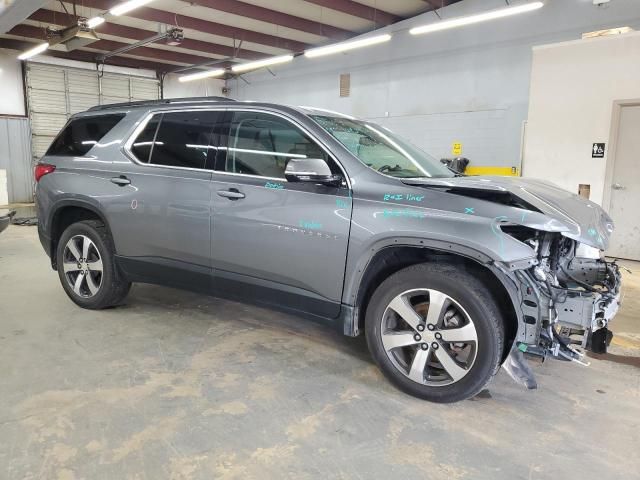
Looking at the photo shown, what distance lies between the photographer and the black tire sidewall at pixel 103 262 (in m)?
3.81

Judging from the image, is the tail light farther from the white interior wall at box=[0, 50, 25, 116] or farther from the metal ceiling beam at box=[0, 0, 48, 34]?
the white interior wall at box=[0, 50, 25, 116]

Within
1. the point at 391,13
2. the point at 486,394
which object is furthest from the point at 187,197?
the point at 391,13

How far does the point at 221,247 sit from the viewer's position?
3.19 metres

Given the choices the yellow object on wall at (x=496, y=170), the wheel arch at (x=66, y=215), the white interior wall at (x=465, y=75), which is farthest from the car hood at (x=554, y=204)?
the white interior wall at (x=465, y=75)

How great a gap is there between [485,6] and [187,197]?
30.8 feet

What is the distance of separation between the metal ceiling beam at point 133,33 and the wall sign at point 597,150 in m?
10.7

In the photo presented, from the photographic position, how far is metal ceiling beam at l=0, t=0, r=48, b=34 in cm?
708

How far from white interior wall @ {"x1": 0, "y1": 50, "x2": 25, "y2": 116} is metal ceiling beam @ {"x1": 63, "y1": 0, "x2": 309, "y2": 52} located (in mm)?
5780

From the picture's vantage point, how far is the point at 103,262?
3.84 metres

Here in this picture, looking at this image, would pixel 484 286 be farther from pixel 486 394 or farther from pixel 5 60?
pixel 5 60

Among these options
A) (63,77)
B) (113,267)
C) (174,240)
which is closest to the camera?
(174,240)

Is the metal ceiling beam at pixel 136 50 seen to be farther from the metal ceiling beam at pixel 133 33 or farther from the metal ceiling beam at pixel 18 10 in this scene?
the metal ceiling beam at pixel 18 10

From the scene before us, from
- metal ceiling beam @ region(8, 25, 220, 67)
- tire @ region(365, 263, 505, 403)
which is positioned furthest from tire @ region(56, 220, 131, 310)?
metal ceiling beam @ region(8, 25, 220, 67)

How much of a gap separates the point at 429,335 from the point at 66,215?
3.29 meters
